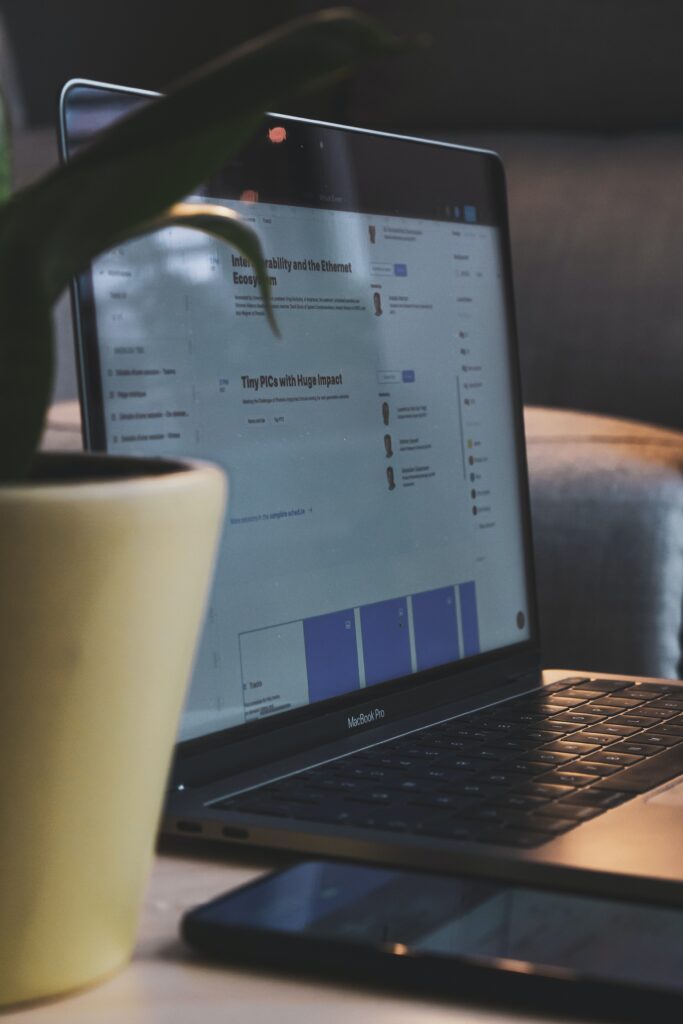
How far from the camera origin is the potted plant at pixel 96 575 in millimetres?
299

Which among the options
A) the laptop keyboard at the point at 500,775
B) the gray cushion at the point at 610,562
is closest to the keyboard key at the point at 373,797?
the laptop keyboard at the point at 500,775

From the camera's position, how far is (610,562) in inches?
44.0

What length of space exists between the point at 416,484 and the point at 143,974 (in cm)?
39

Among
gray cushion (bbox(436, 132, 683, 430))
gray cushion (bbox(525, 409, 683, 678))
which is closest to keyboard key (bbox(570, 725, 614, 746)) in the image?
gray cushion (bbox(525, 409, 683, 678))

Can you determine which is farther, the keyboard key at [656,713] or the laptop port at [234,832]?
the keyboard key at [656,713]

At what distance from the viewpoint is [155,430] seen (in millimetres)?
552

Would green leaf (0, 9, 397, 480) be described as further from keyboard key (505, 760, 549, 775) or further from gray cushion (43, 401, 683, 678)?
gray cushion (43, 401, 683, 678)

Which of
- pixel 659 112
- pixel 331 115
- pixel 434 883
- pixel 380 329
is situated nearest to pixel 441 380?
pixel 380 329

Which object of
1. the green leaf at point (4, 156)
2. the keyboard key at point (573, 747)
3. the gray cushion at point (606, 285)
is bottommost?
the keyboard key at point (573, 747)

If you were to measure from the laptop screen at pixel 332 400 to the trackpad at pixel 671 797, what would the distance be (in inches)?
6.9

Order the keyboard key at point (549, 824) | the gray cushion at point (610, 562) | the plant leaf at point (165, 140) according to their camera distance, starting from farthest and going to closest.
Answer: the gray cushion at point (610, 562) < the keyboard key at point (549, 824) < the plant leaf at point (165, 140)

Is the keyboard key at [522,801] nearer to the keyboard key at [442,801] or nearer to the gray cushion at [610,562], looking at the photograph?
the keyboard key at [442,801]

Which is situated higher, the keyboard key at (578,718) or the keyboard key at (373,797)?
the keyboard key at (373,797)

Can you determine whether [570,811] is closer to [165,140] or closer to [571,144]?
[165,140]
